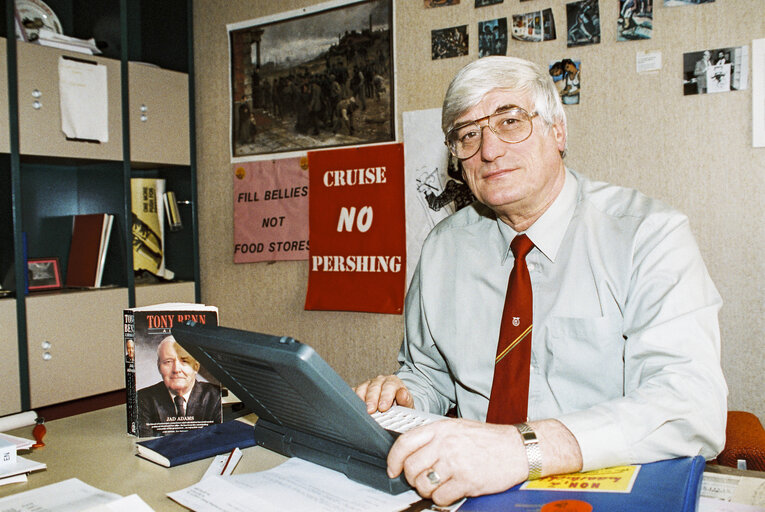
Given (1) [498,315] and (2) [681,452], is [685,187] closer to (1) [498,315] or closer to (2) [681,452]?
(1) [498,315]

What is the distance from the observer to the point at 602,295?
1.24 meters

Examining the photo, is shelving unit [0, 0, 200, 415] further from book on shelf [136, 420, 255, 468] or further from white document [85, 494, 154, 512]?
white document [85, 494, 154, 512]

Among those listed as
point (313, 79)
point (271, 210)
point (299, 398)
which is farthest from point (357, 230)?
point (299, 398)

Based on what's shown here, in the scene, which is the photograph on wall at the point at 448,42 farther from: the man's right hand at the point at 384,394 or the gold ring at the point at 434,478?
the gold ring at the point at 434,478

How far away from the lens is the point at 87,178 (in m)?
2.93

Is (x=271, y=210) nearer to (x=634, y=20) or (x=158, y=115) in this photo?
(x=158, y=115)

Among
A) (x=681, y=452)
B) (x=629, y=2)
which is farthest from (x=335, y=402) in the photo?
(x=629, y=2)

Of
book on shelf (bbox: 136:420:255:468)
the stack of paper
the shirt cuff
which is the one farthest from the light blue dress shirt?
the stack of paper

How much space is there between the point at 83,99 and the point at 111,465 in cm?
196

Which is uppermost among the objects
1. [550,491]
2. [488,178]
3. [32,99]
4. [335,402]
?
[32,99]

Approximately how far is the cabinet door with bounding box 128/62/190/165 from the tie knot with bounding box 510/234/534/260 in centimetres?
206

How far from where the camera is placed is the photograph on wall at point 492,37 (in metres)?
2.22

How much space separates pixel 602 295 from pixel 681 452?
36 cm

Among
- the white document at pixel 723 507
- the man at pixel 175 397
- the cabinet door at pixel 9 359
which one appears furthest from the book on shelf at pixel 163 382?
the cabinet door at pixel 9 359
